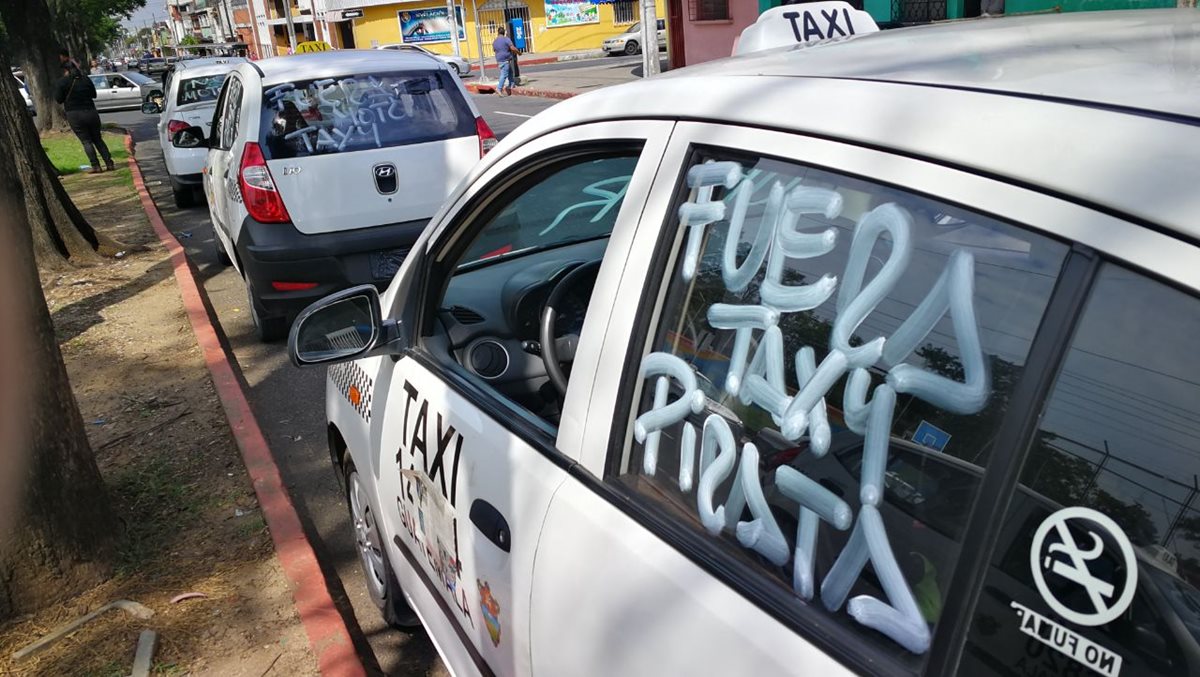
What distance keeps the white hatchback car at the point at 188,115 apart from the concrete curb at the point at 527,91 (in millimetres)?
8455

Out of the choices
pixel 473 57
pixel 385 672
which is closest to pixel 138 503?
pixel 385 672

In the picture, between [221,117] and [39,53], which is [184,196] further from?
[39,53]

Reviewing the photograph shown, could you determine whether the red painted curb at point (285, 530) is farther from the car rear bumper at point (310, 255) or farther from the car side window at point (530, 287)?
the car side window at point (530, 287)

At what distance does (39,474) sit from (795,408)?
3.25 metres

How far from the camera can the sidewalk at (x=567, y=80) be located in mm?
24234

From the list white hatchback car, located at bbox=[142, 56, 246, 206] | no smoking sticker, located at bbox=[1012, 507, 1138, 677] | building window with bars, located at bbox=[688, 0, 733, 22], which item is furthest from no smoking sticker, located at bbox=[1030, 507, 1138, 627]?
building window with bars, located at bbox=[688, 0, 733, 22]

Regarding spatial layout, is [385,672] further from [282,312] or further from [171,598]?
[282,312]

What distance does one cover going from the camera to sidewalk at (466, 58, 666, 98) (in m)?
24.2

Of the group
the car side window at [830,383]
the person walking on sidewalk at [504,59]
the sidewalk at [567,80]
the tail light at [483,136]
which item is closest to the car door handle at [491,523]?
the car side window at [830,383]

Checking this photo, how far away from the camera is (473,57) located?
1977 inches

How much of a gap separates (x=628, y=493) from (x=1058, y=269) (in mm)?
834

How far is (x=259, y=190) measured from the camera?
6.18 meters

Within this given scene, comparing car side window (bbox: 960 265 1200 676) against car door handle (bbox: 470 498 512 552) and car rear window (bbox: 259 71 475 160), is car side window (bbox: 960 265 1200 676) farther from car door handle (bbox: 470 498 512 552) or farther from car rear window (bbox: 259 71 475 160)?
car rear window (bbox: 259 71 475 160)

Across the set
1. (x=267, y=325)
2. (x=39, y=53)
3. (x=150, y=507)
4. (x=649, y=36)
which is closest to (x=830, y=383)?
(x=150, y=507)
